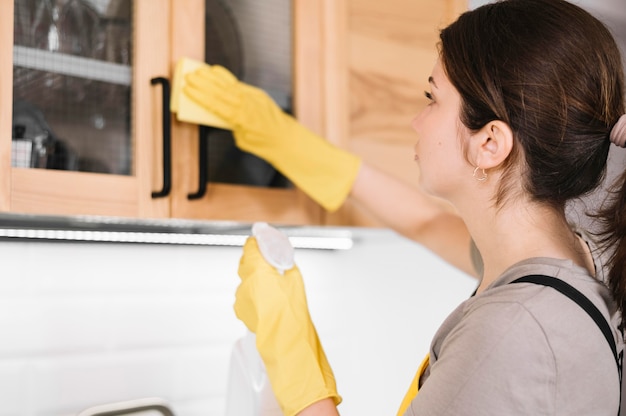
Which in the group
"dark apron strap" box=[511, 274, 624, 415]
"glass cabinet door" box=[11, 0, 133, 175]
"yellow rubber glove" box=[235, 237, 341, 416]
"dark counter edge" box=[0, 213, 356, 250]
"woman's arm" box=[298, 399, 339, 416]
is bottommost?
"woman's arm" box=[298, 399, 339, 416]

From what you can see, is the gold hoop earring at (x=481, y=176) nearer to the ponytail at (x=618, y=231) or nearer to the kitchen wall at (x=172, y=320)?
the ponytail at (x=618, y=231)

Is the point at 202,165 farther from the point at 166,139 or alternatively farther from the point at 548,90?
the point at 548,90

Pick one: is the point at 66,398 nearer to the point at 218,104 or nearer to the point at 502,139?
the point at 218,104

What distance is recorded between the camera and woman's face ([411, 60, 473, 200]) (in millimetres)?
952

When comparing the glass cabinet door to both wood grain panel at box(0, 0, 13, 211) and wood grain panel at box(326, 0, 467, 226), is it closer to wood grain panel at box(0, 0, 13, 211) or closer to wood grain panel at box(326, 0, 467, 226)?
wood grain panel at box(0, 0, 13, 211)

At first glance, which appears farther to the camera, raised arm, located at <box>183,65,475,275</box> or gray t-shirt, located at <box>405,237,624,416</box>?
raised arm, located at <box>183,65,475,275</box>

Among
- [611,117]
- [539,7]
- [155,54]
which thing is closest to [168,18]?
[155,54]

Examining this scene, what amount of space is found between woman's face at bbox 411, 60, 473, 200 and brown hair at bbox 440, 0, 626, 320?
2 cm

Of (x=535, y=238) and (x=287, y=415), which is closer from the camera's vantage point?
(x=535, y=238)

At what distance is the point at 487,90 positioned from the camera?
2.91ft

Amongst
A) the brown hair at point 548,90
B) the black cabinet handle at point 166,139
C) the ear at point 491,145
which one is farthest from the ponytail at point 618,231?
the black cabinet handle at point 166,139

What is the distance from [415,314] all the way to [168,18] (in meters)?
1.05

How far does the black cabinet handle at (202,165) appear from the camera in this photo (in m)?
1.12

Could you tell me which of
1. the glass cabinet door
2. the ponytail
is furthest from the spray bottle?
the ponytail
